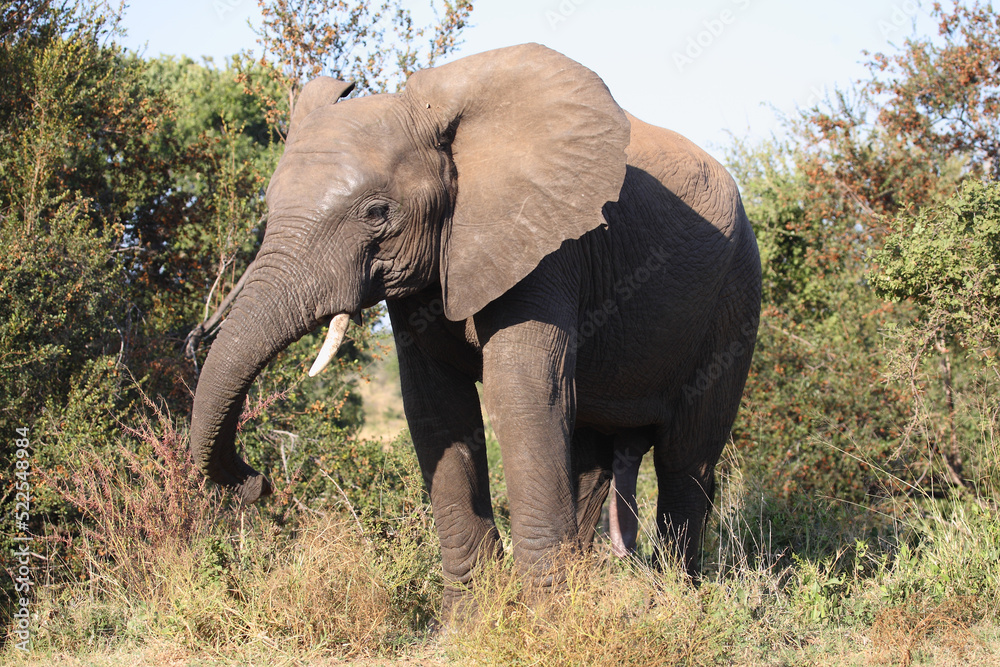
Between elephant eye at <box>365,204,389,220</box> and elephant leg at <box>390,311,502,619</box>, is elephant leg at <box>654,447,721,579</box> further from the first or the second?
elephant eye at <box>365,204,389,220</box>

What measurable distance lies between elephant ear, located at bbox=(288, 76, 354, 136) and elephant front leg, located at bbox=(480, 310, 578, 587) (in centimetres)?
131

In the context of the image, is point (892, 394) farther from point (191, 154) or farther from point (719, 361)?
point (191, 154)

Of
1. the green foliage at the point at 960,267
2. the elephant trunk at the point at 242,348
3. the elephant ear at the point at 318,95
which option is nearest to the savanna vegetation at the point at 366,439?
the green foliage at the point at 960,267

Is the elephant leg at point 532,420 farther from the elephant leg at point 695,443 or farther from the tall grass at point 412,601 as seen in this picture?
the elephant leg at point 695,443

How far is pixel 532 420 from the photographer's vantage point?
428 centimetres

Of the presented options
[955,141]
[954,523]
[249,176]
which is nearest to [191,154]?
[249,176]

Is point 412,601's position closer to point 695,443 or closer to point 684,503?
point 684,503

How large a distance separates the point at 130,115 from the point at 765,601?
6006 millimetres

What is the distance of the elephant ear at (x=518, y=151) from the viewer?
4340 millimetres

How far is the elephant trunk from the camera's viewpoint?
155 inches

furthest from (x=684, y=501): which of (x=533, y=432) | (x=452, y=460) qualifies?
(x=533, y=432)

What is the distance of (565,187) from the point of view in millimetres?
4391

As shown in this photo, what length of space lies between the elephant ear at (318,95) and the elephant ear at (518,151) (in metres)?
0.36

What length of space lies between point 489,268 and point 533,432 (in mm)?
732
